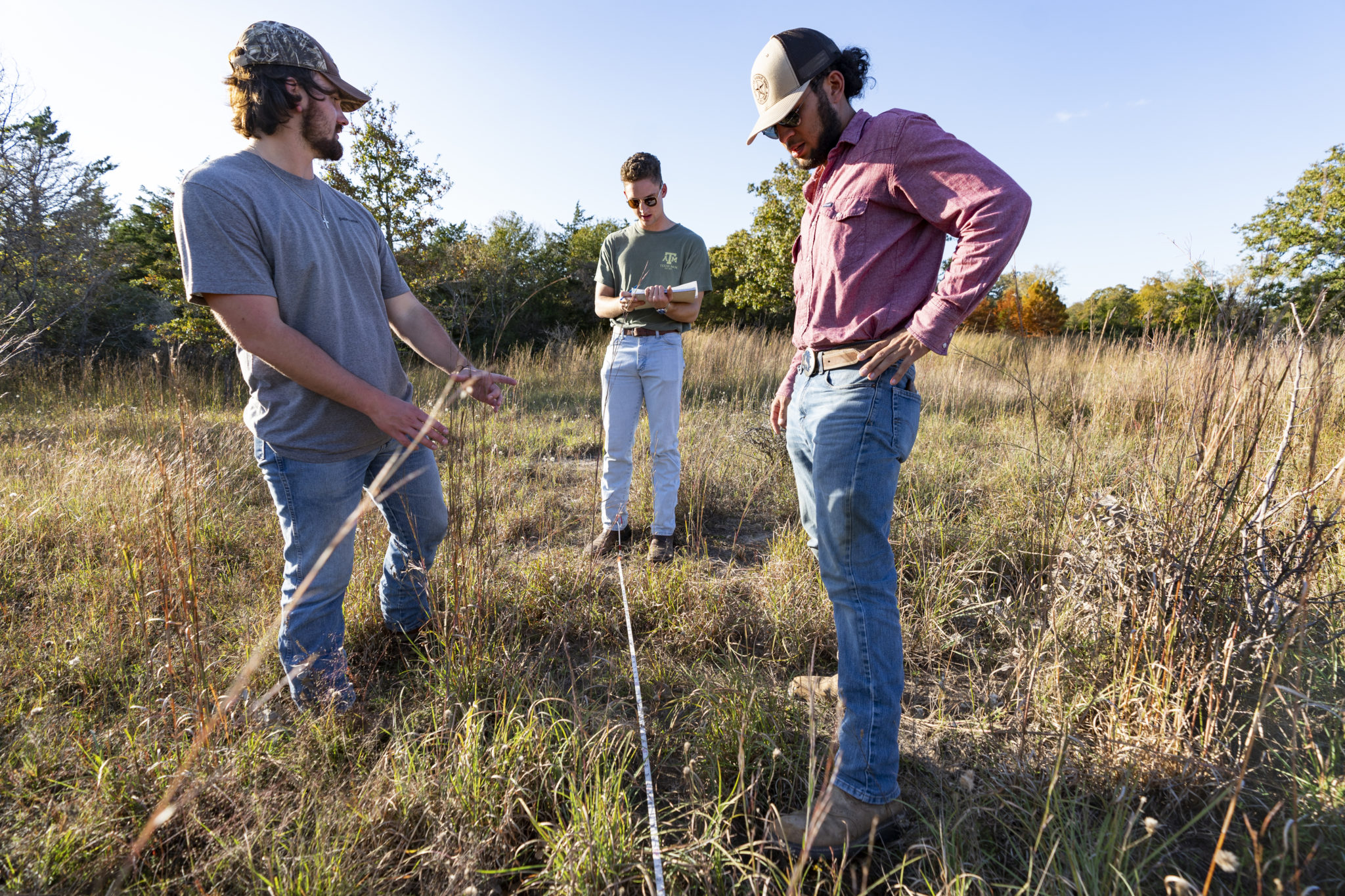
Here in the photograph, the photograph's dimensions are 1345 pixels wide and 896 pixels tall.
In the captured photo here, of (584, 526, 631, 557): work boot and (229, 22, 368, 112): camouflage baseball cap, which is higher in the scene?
(229, 22, 368, 112): camouflage baseball cap

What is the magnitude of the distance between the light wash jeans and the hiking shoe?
0.03m

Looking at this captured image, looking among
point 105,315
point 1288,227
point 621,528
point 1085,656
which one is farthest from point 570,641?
point 105,315

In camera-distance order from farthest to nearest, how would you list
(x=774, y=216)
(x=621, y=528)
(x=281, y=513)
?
(x=774, y=216) → (x=621, y=528) → (x=281, y=513)

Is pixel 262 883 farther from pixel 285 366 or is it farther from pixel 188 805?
pixel 285 366

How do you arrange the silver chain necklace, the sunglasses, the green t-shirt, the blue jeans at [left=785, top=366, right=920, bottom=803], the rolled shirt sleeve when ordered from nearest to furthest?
1. the rolled shirt sleeve
2. the blue jeans at [left=785, top=366, right=920, bottom=803]
3. the sunglasses
4. the silver chain necklace
5. the green t-shirt

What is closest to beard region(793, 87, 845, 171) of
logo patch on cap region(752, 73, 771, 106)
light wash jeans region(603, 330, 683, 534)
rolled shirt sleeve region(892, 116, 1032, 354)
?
logo patch on cap region(752, 73, 771, 106)

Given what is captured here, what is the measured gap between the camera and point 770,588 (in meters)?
2.66

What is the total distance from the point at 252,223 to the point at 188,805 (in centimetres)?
151

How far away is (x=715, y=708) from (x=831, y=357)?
1.17 metres

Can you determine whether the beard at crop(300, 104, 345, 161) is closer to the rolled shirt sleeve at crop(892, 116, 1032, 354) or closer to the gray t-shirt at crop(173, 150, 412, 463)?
the gray t-shirt at crop(173, 150, 412, 463)

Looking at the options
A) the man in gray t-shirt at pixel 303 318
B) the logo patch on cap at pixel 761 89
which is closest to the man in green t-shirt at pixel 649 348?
the man in gray t-shirt at pixel 303 318

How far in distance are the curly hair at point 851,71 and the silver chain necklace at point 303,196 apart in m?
1.50

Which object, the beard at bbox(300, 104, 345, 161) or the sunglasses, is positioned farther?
the beard at bbox(300, 104, 345, 161)

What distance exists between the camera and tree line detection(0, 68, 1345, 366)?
6.09 feet
